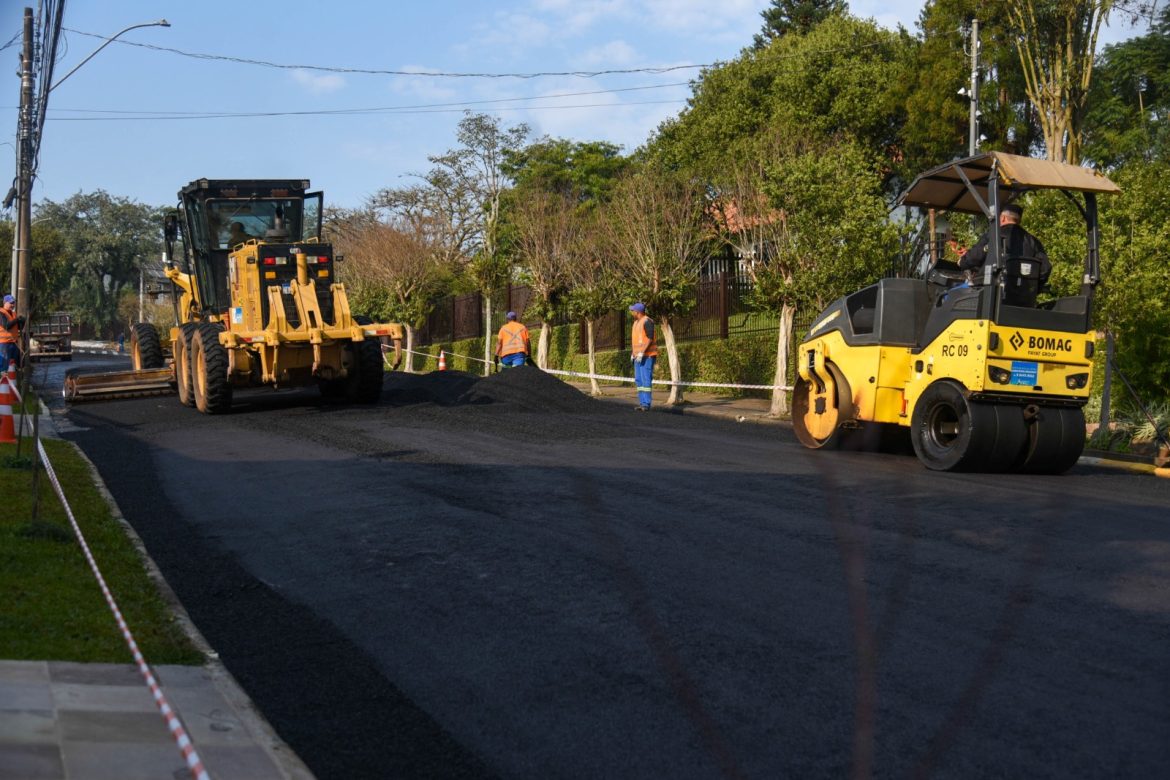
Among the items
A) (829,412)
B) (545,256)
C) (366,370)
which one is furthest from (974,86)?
(829,412)

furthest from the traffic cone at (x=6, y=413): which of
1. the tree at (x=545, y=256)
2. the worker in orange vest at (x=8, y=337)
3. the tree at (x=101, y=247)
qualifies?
the tree at (x=101, y=247)

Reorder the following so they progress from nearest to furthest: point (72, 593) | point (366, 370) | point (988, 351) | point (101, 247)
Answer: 1. point (72, 593)
2. point (988, 351)
3. point (366, 370)
4. point (101, 247)

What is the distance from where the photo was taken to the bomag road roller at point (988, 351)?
11305 mm

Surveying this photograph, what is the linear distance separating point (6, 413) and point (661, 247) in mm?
13577

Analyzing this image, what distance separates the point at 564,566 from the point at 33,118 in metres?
22.2

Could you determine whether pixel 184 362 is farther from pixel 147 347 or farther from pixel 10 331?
pixel 147 347

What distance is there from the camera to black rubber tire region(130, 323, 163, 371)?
23.8 metres

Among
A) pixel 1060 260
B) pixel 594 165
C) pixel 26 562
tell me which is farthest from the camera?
pixel 594 165

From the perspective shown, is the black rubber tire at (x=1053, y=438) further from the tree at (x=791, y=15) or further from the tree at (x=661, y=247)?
the tree at (x=791, y=15)

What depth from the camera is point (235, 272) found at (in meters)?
18.5

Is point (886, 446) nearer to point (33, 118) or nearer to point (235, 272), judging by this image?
point (235, 272)

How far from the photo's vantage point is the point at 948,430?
39.5ft

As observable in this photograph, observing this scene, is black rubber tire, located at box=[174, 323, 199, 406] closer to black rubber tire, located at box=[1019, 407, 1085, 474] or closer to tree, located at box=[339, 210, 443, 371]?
black rubber tire, located at box=[1019, 407, 1085, 474]

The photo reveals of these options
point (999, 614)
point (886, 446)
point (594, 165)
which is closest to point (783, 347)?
point (886, 446)
